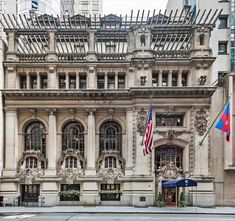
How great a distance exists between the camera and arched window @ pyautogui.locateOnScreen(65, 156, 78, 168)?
43562mm

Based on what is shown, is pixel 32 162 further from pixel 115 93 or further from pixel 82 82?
pixel 115 93

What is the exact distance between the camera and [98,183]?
140 ft

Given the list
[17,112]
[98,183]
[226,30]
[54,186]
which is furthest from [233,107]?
[17,112]

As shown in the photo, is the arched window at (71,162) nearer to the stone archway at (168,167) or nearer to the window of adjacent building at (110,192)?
the window of adjacent building at (110,192)

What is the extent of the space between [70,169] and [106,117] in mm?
7178

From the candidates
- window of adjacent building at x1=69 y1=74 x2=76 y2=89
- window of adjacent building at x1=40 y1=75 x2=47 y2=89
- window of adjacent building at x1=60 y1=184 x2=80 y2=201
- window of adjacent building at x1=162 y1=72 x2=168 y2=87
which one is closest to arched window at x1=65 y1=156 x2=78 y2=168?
window of adjacent building at x1=60 y1=184 x2=80 y2=201

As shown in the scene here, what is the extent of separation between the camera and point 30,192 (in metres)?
43.1

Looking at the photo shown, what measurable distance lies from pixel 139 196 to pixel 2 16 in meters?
26.1

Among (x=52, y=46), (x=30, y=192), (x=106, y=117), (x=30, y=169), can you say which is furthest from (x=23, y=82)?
(x=30, y=192)

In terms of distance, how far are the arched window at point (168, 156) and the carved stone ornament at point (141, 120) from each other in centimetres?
302

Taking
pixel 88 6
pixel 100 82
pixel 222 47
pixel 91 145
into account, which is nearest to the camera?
pixel 91 145

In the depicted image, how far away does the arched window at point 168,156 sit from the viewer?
141 ft

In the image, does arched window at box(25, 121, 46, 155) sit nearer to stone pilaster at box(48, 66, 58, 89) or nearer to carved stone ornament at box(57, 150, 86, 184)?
carved stone ornament at box(57, 150, 86, 184)

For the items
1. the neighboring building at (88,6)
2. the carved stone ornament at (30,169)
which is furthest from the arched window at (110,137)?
the neighboring building at (88,6)
